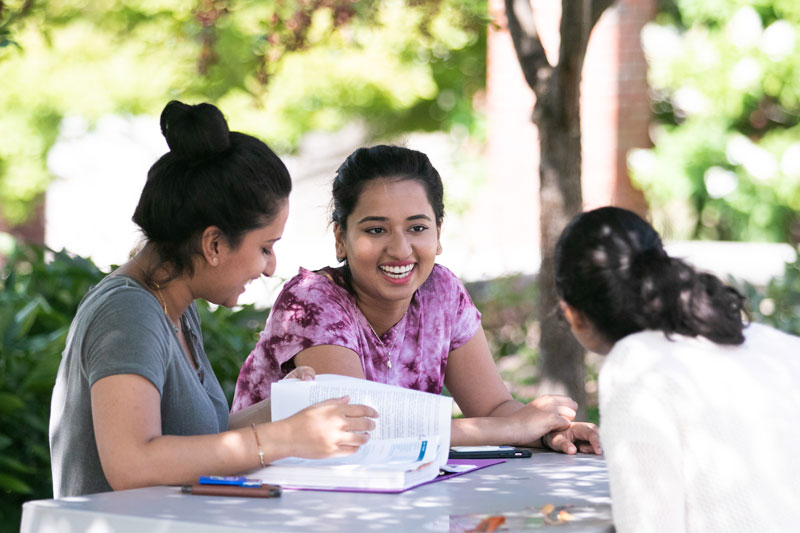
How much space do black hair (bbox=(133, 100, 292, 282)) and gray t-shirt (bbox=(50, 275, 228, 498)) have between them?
137 millimetres

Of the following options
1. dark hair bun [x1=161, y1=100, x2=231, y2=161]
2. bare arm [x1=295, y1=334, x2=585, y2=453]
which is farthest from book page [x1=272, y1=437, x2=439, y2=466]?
dark hair bun [x1=161, y1=100, x2=231, y2=161]

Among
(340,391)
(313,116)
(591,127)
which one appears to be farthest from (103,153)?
(340,391)

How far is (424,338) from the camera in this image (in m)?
3.19

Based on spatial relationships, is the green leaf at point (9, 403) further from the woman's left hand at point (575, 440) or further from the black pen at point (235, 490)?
the woman's left hand at point (575, 440)

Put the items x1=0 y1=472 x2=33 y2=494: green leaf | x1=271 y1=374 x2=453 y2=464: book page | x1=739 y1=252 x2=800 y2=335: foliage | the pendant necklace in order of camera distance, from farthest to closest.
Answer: x1=739 y1=252 x2=800 y2=335: foliage < x1=0 y1=472 x2=33 y2=494: green leaf < the pendant necklace < x1=271 y1=374 x2=453 y2=464: book page

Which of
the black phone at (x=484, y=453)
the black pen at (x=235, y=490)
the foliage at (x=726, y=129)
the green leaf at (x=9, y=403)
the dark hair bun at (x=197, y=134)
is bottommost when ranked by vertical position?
the black pen at (x=235, y=490)

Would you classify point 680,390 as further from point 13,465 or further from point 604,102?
point 604,102

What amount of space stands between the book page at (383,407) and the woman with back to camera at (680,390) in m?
0.49

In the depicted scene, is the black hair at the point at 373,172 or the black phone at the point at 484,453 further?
the black hair at the point at 373,172

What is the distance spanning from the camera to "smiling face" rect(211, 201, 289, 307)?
2436 mm

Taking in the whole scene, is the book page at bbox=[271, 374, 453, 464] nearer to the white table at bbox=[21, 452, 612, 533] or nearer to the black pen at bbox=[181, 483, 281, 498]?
the white table at bbox=[21, 452, 612, 533]

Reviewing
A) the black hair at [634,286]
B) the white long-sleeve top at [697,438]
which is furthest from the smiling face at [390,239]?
the white long-sleeve top at [697,438]

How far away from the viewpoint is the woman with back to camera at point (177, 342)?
2096 mm

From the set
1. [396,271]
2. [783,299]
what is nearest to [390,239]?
[396,271]
